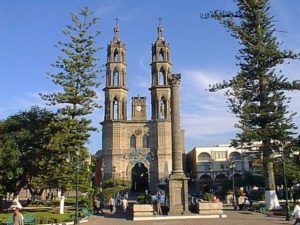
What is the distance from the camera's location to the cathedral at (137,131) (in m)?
61.2

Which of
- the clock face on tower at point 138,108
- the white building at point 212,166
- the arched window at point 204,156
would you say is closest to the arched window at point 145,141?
the clock face on tower at point 138,108

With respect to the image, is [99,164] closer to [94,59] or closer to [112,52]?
[112,52]

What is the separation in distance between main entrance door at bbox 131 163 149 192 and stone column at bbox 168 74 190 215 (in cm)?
3753

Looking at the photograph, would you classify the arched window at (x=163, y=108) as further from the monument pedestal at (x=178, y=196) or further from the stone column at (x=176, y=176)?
the monument pedestal at (x=178, y=196)

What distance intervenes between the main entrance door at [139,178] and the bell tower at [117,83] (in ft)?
26.2

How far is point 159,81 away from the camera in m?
→ 64.2

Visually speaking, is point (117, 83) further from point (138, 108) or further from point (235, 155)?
point (235, 155)

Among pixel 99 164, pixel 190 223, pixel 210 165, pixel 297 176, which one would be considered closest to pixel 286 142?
pixel 297 176

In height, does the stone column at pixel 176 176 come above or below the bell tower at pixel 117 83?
below

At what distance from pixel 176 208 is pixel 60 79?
11976 mm

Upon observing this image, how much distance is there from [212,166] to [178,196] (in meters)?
53.2

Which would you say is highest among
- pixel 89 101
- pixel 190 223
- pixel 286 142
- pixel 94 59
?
pixel 94 59

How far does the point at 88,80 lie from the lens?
2912 cm

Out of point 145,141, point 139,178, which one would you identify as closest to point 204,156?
point 145,141
